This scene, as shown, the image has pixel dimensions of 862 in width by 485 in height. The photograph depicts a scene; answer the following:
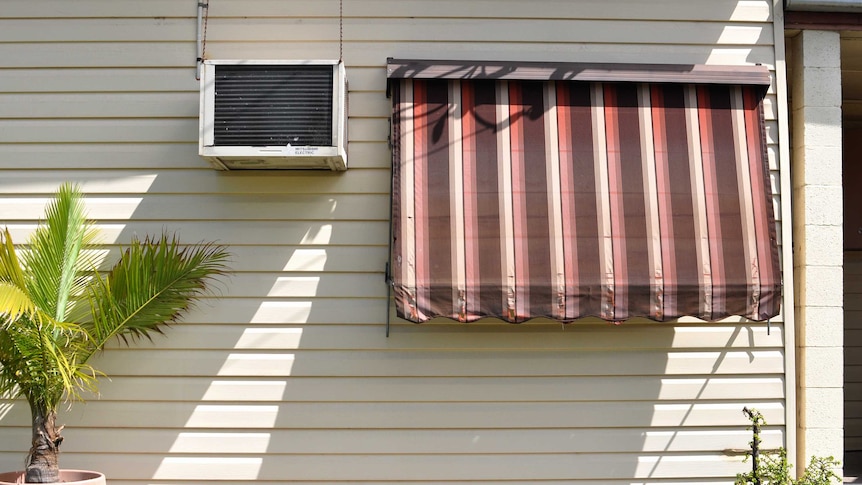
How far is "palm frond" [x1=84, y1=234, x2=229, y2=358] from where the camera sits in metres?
3.79

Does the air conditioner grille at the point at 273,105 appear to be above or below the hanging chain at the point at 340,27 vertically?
below

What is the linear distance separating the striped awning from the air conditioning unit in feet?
1.14

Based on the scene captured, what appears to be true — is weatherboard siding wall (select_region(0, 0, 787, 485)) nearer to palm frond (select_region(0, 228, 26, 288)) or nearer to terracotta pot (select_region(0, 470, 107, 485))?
terracotta pot (select_region(0, 470, 107, 485))

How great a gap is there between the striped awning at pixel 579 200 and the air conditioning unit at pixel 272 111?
1.14 feet

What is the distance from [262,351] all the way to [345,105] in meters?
1.28

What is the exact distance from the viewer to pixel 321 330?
159 inches

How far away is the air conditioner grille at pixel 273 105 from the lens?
3.81 metres

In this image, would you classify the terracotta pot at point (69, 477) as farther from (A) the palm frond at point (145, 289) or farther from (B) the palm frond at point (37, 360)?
(A) the palm frond at point (145, 289)

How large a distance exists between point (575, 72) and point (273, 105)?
149 cm

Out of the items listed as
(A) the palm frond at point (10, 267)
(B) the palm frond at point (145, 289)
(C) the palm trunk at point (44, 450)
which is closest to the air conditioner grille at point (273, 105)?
(B) the palm frond at point (145, 289)

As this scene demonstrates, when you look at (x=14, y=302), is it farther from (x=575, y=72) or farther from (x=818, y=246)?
(x=818, y=246)

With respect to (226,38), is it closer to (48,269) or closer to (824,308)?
(48,269)

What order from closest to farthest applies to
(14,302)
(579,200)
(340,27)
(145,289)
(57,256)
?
(14,302) → (57,256) → (145,289) → (579,200) → (340,27)

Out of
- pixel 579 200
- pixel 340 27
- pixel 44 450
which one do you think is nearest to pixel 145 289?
pixel 44 450
